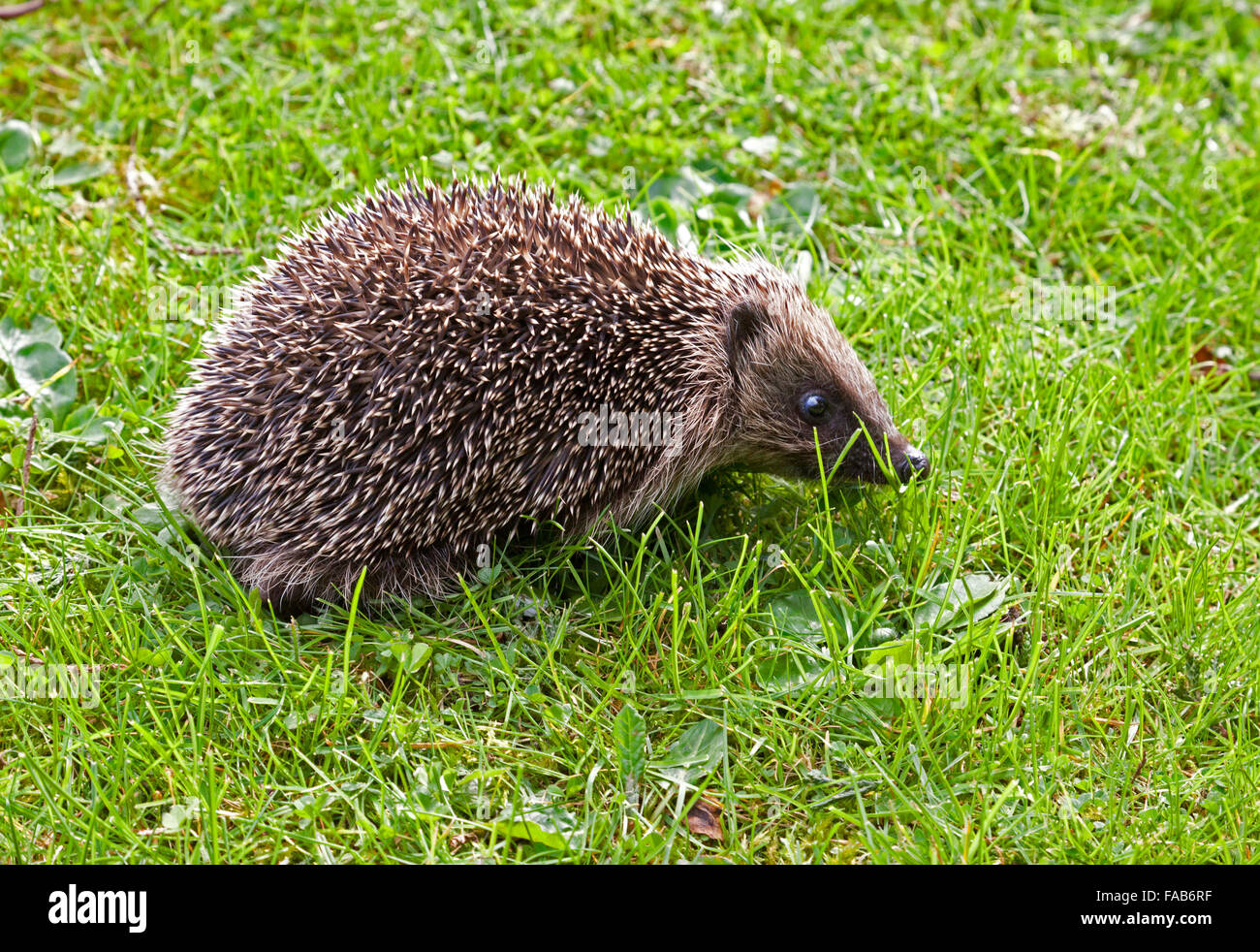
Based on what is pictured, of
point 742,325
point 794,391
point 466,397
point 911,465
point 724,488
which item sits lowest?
point 724,488

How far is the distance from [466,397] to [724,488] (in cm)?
153

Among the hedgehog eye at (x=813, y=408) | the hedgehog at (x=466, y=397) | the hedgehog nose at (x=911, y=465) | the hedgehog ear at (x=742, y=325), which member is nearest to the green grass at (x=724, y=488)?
the hedgehog nose at (x=911, y=465)

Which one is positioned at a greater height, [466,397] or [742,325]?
[742,325]

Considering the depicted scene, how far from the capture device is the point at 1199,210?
7207 mm

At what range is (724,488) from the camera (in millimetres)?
5664

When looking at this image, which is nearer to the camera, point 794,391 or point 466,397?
point 466,397

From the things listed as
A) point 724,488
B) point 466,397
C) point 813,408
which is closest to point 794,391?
point 813,408

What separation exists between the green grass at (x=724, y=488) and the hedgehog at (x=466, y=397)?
0.23 metres

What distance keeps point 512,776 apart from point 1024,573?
8.08 ft

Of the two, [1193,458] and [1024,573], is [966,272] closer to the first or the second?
[1193,458]

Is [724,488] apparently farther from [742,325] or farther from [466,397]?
[466,397]

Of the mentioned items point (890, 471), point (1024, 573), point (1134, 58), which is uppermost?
point (1134, 58)

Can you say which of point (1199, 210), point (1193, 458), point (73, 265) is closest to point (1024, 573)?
point (1193, 458)

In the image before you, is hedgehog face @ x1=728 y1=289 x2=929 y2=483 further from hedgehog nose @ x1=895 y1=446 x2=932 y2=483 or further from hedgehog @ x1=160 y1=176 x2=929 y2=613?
hedgehog nose @ x1=895 y1=446 x2=932 y2=483
